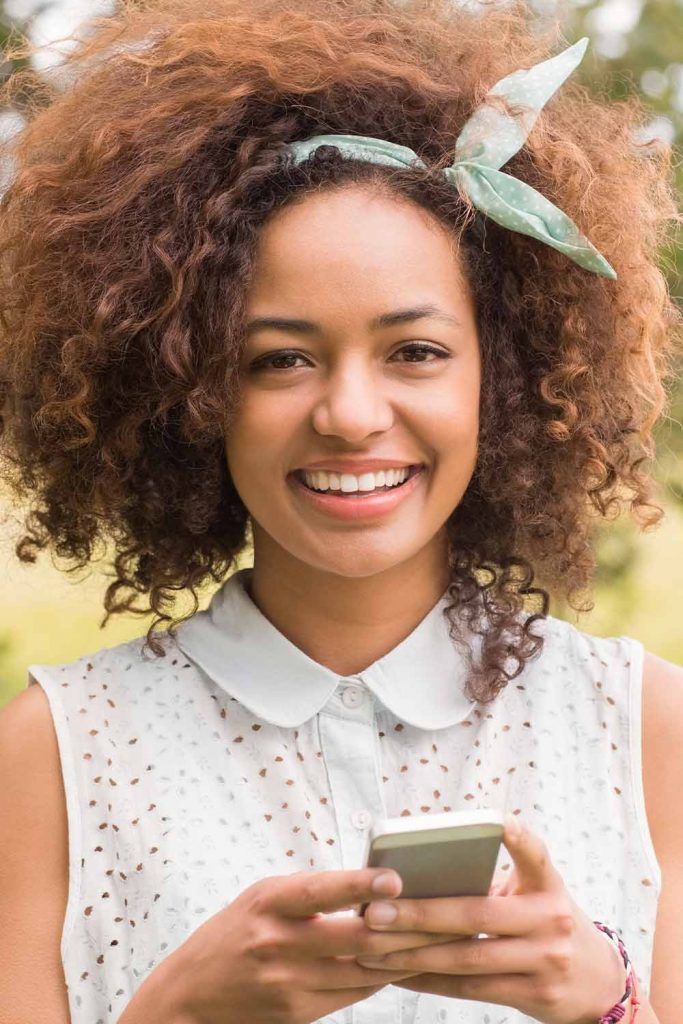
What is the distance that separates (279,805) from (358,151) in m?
0.92

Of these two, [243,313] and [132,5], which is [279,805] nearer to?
[243,313]

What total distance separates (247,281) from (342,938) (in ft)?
2.87

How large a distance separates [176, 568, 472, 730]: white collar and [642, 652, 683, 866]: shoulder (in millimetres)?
270

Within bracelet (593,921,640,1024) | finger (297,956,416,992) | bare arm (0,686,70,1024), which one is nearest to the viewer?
Answer: finger (297,956,416,992)

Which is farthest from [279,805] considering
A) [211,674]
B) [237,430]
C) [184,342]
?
[184,342]

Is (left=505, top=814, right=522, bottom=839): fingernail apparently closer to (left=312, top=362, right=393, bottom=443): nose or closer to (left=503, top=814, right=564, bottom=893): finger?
(left=503, top=814, right=564, bottom=893): finger

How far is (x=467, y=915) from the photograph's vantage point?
5.28 feet

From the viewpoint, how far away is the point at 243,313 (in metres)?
2.01

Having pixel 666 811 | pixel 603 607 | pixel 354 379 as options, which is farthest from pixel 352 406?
pixel 603 607

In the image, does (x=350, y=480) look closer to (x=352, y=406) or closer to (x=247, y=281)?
(x=352, y=406)

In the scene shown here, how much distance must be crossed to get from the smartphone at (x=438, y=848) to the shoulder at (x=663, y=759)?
642 millimetres

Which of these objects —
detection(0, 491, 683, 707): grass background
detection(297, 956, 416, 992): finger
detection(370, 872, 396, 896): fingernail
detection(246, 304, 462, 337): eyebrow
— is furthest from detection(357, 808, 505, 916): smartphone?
detection(0, 491, 683, 707): grass background

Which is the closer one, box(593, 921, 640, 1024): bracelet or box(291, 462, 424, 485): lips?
box(593, 921, 640, 1024): bracelet

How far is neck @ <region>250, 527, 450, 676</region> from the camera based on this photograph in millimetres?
2178
